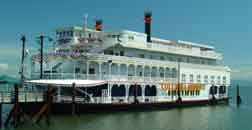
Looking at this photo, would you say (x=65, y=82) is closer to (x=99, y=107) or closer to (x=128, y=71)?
(x=99, y=107)

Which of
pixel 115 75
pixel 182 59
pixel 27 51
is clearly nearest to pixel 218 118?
pixel 115 75

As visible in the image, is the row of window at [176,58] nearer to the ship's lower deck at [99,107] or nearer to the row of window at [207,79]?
the row of window at [207,79]

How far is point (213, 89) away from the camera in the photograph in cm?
6128

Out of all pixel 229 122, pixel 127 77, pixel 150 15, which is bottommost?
pixel 229 122

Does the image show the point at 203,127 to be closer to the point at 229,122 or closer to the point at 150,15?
the point at 229,122

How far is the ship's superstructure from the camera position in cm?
4334

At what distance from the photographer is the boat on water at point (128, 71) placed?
138 feet

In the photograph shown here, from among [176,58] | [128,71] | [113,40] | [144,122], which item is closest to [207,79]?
[176,58]

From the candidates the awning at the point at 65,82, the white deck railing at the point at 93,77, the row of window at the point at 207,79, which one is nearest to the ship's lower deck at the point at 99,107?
the awning at the point at 65,82

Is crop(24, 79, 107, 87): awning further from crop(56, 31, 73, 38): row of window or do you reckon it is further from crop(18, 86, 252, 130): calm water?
crop(56, 31, 73, 38): row of window

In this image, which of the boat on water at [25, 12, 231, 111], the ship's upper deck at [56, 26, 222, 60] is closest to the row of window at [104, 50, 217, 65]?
the boat on water at [25, 12, 231, 111]

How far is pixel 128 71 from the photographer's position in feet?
162

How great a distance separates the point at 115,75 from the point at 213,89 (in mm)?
21011

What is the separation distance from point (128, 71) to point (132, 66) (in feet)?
3.07
